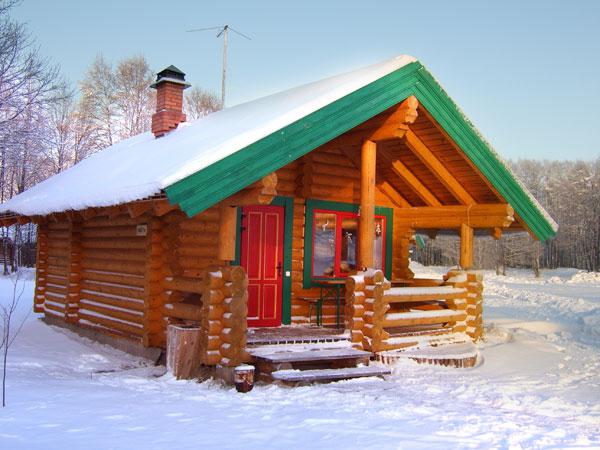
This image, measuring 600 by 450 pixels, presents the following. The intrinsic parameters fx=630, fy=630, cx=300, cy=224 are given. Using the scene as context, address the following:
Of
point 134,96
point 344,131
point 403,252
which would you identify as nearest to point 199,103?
point 134,96

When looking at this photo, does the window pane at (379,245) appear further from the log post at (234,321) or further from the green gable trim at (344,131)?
the log post at (234,321)

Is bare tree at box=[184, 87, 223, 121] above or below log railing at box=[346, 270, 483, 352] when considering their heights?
above

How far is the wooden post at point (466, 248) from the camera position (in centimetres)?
1289

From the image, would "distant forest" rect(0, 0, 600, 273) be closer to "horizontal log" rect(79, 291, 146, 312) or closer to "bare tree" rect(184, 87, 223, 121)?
"bare tree" rect(184, 87, 223, 121)

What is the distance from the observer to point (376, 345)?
1029 centimetres

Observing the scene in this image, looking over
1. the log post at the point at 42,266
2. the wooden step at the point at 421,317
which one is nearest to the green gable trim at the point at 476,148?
the wooden step at the point at 421,317

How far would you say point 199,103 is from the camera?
144ft

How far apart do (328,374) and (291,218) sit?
4.16 meters

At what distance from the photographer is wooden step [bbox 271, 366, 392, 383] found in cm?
844

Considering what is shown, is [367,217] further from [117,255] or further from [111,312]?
[111,312]

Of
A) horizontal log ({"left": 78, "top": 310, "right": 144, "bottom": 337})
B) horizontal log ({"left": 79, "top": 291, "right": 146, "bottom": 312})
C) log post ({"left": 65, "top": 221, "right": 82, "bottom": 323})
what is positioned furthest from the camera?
log post ({"left": 65, "top": 221, "right": 82, "bottom": 323})

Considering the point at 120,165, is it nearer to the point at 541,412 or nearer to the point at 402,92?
the point at 402,92

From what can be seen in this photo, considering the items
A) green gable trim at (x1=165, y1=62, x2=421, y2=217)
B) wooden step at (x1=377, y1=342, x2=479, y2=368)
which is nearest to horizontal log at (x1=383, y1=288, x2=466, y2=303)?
wooden step at (x1=377, y1=342, x2=479, y2=368)

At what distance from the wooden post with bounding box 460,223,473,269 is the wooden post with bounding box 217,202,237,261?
5.84 m
